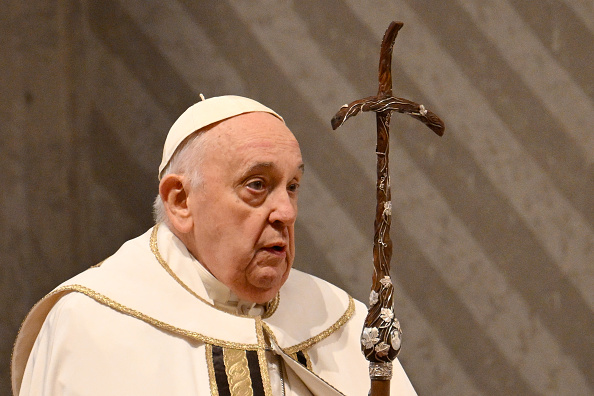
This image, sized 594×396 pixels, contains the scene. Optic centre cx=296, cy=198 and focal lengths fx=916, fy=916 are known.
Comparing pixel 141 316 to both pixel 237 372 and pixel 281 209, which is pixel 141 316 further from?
pixel 281 209

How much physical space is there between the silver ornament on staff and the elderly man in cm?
48

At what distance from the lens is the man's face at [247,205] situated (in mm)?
3076

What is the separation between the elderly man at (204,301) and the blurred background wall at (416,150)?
1.28 meters

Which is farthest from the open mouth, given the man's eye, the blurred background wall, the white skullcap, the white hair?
the blurred background wall

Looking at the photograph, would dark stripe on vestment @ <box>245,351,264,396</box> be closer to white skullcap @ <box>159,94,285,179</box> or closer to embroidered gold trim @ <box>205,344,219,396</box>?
embroidered gold trim @ <box>205,344,219,396</box>

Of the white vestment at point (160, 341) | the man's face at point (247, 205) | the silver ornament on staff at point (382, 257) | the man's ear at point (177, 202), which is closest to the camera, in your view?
the silver ornament on staff at point (382, 257)

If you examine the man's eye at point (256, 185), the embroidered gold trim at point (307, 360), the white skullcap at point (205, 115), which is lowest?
the embroidered gold trim at point (307, 360)

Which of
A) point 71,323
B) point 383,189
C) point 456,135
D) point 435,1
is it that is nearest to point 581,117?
point 456,135

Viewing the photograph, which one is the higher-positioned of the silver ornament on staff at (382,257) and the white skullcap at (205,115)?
the white skullcap at (205,115)

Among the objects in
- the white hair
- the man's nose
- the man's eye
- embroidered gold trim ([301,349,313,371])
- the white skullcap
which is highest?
the white skullcap

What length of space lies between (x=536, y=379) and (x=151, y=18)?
2.67 metres

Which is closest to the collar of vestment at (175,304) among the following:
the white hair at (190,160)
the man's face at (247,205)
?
the man's face at (247,205)

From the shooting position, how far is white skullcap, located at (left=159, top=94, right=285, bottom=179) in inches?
125

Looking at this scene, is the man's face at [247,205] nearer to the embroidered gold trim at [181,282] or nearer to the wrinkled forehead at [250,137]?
the wrinkled forehead at [250,137]
